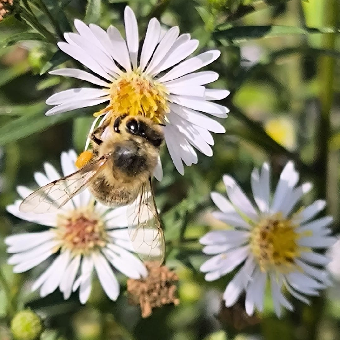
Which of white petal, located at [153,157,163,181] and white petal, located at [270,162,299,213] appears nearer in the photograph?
white petal, located at [153,157,163,181]

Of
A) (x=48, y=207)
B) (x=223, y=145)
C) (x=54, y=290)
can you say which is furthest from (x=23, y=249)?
(x=223, y=145)

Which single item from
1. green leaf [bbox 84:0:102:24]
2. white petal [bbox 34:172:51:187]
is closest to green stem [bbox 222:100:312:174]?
green leaf [bbox 84:0:102:24]

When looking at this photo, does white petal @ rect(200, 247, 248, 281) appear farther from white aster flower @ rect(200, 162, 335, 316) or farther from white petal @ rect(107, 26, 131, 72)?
white petal @ rect(107, 26, 131, 72)

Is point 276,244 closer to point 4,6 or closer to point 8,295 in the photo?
point 8,295

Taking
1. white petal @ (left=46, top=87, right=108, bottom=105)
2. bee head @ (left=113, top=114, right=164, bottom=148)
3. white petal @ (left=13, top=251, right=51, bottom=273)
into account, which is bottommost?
white petal @ (left=13, top=251, right=51, bottom=273)

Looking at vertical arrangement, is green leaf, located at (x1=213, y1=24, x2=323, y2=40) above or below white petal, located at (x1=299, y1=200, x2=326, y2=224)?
above

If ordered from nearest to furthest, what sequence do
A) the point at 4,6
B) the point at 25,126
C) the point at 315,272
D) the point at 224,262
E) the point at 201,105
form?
1. the point at 4,6
2. the point at 201,105
3. the point at 25,126
4. the point at 224,262
5. the point at 315,272

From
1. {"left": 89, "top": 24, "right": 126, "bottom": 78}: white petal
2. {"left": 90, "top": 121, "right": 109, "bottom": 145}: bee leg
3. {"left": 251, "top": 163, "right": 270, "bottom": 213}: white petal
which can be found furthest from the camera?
{"left": 251, "top": 163, "right": 270, "bottom": 213}: white petal

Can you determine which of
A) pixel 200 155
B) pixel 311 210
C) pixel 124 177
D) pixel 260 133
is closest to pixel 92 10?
pixel 124 177
